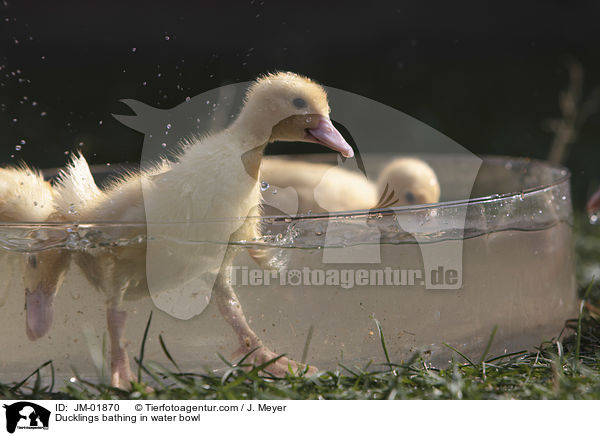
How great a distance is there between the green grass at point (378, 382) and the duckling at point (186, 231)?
43 millimetres

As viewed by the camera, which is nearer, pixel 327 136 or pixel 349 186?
pixel 327 136

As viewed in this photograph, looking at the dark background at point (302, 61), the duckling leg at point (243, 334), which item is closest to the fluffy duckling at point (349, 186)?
the dark background at point (302, 61)

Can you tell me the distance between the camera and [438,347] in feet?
3.43

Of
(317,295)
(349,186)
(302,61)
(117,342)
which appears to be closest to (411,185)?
(349,186)

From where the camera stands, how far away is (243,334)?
99cm

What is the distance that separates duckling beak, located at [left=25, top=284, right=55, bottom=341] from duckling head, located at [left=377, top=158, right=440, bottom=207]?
74 cm

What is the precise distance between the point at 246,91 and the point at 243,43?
203mm

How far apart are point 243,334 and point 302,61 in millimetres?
743

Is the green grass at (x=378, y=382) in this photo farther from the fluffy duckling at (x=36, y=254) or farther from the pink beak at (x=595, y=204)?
the pink beak at (x=595, y=204)

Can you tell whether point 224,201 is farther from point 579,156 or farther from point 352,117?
point 579,156

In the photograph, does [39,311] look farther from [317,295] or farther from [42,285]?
[317,295]

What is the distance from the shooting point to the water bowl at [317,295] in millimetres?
985

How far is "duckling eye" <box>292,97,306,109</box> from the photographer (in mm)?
1082
